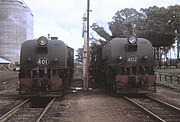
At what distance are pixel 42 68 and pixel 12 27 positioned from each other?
3171 inches

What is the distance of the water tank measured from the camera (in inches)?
3760

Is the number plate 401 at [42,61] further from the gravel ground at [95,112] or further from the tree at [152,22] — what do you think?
the tree at [152,22]

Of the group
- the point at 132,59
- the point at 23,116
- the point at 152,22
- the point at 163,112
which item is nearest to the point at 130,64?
the point at 132,59

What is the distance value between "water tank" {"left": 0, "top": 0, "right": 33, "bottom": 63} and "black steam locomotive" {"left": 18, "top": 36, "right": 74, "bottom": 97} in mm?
78599

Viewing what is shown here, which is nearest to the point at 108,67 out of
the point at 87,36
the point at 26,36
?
the point at 87,36

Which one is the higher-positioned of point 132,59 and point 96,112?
point 132,59

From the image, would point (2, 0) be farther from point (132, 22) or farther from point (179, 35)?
point (179, 35)

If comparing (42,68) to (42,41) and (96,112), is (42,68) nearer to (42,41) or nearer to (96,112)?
(42,41)

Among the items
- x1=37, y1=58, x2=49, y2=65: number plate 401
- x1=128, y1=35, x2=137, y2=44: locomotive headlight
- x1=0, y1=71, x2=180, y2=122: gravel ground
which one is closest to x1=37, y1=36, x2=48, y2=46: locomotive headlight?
x1=37, y1=58, x2=49, y2=65: number plate 401

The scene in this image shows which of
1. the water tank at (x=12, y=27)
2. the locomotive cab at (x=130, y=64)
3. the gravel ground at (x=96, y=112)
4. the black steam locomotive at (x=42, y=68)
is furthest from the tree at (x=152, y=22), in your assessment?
the water tank at (x=12, y=27)

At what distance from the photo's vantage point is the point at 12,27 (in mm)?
95625

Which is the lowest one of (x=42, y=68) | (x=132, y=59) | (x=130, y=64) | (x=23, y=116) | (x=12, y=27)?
(x=23, y=116)

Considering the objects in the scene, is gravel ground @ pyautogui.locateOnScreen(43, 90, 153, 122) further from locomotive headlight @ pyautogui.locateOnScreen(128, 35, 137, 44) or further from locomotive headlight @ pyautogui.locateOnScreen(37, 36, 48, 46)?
locomotive headlight @ pyautogui.locateOnScreen(128, 35, 137, 44)

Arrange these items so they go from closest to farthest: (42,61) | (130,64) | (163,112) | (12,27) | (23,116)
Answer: (23,116), (163,112), (42,61), (130,64), (12,27)
